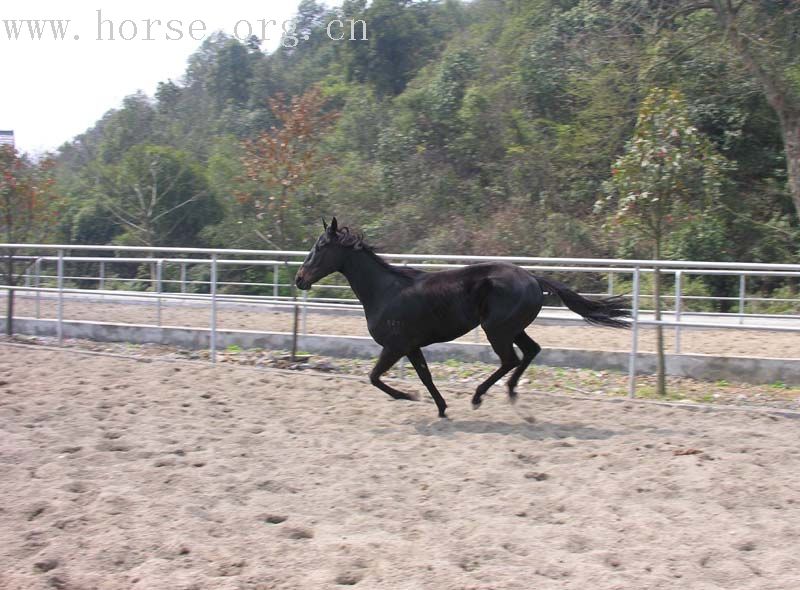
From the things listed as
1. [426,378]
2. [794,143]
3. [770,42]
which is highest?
[770,42]

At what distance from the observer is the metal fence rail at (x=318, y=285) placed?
24.1 feet

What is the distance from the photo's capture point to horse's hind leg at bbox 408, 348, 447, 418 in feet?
21.4

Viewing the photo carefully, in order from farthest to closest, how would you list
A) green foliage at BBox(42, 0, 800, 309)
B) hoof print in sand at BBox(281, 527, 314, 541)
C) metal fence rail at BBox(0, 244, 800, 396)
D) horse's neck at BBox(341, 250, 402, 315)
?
green foliage at BBox(42, 0, 800, 309), metal fence rail at BBox(0, 244, 800, 396), horse's neck at BBox(341, 250, 402, 315), hoof print in sand at BBox(281, 527, 314, 541)

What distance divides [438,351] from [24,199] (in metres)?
14.5

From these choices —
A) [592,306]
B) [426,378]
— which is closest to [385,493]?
[426,378]

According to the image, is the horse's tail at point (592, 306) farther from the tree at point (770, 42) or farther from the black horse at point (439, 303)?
the tree at point (770, 42)

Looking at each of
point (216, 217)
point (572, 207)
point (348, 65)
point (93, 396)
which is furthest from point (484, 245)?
point (348, 65)

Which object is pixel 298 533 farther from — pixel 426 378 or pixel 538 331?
pixel 538 331

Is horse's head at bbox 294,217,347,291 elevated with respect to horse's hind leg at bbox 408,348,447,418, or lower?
elevated

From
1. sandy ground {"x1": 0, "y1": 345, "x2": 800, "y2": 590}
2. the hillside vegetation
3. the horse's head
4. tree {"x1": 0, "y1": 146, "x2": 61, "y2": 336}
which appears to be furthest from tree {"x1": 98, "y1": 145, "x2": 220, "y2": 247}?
the horse's head

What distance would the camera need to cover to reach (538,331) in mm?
11453

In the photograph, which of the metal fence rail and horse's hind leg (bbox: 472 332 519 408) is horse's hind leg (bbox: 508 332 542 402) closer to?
horse's hind leg (bbox: 472 332 519 408)

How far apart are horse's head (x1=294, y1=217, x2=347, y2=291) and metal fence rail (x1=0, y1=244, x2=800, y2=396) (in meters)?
0.91

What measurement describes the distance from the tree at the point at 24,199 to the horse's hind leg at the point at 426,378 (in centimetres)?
1547
